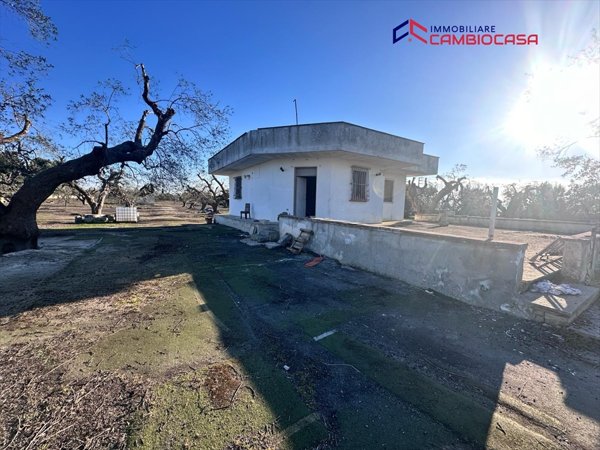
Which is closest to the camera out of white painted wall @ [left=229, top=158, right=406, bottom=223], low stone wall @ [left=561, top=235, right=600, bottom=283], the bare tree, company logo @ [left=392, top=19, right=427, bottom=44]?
low stone wall @ [left=561, top=235, right=600, bottom=283]

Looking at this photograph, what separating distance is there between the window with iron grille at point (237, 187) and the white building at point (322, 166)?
2343 millimetres

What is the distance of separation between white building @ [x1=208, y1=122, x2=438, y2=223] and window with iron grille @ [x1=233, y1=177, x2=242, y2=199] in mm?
2343

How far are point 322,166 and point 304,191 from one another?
177cm

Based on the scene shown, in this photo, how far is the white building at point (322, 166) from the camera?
9227mm

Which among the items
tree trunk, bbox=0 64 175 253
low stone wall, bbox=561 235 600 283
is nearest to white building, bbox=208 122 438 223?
tree trunk, bbox=0 64 175 253

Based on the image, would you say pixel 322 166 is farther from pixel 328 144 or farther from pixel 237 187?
pixel 237 187

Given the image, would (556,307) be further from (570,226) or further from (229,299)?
(570,226)

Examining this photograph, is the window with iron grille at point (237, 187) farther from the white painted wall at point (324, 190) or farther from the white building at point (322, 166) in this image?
the white building at point (322, 166)

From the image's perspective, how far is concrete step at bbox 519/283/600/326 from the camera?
3.23 m

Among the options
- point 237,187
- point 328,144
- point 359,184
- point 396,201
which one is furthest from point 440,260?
point 237,187

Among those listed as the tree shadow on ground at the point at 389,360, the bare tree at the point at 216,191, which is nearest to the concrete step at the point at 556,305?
the tree shadow on ground at the point at 389,360

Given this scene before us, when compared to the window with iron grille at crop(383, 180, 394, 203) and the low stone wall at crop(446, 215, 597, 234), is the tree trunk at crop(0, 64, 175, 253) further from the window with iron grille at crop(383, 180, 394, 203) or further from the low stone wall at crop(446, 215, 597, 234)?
the low stone wall at crop(446, 215, 597, 234)

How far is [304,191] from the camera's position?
38.1ft

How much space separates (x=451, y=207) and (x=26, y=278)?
26.7 metres
